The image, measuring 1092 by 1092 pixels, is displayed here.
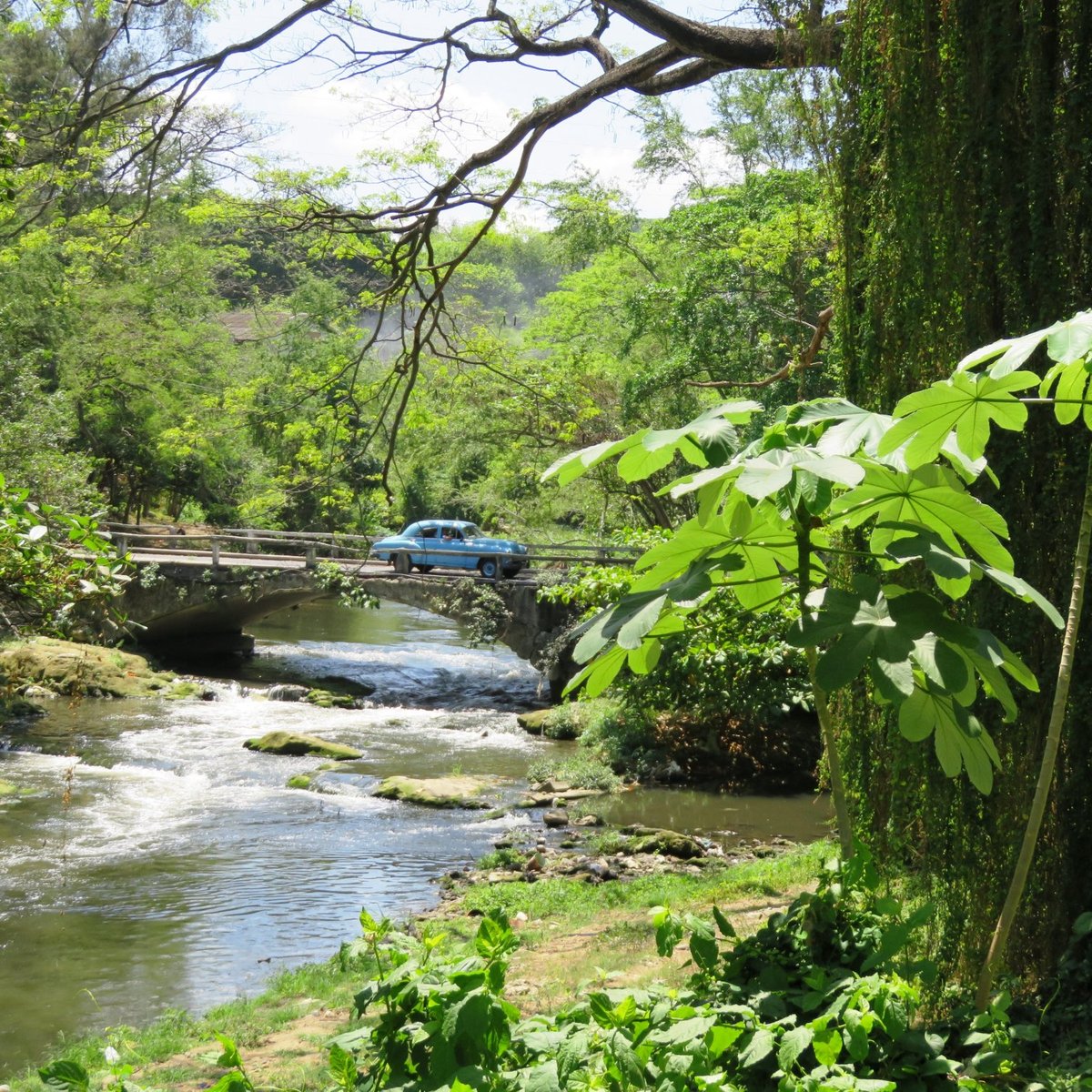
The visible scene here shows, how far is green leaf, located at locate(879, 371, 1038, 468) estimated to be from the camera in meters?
2.54

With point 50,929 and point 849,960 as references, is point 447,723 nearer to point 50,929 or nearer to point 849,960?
point 50,929

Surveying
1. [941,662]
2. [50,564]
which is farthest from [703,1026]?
[50,564]

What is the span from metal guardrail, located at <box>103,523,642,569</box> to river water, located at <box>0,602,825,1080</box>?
11.1 ft

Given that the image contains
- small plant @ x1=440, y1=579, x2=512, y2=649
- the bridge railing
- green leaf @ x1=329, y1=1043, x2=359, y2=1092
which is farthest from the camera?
the bridge railing

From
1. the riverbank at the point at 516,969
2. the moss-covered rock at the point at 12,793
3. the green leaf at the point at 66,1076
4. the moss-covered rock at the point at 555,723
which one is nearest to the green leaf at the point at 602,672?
the green leaf at the point at 66,1076

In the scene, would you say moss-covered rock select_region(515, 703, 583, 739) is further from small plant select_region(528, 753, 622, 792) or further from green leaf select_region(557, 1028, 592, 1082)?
green leaf select_region(557, 1028, 592, 1082)

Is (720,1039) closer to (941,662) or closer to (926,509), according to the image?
(941,662)

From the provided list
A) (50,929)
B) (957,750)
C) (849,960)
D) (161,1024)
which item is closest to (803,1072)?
(849,960)

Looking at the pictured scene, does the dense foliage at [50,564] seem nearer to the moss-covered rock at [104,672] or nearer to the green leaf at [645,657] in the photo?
the green leaf at [645,657]

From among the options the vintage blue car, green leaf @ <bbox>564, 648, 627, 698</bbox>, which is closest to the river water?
the vintage blue car

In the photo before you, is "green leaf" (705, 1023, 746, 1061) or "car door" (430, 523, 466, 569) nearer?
"green leaf" (705, 1023, 746, 1061)

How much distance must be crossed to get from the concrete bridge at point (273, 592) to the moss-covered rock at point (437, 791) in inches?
241

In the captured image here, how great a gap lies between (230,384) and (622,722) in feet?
68.0

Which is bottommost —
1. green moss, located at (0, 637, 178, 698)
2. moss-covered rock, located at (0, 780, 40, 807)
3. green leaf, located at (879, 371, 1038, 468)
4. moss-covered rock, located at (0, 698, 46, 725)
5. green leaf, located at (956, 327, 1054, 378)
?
moss-covered rock, located at (0, 780, 40, 807)
